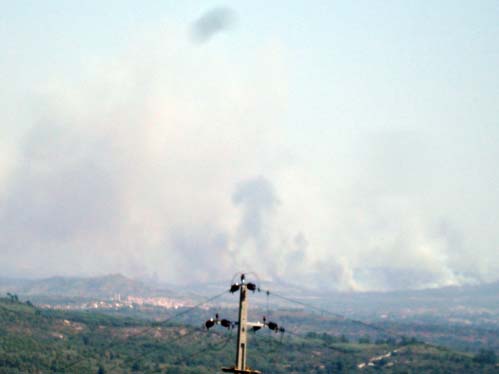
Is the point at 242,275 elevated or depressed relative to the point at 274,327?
elevated

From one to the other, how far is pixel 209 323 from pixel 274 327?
497 cm

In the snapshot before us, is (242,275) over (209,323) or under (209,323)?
over

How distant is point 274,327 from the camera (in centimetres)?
5588

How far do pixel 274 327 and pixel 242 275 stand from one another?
14.7 feet

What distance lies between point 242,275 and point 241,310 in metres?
2.67

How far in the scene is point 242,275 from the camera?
5612 centimetres

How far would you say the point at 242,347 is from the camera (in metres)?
55.3

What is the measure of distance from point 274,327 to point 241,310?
2.95 m

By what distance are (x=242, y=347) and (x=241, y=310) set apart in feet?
9.14

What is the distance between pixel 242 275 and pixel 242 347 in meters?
5.22
